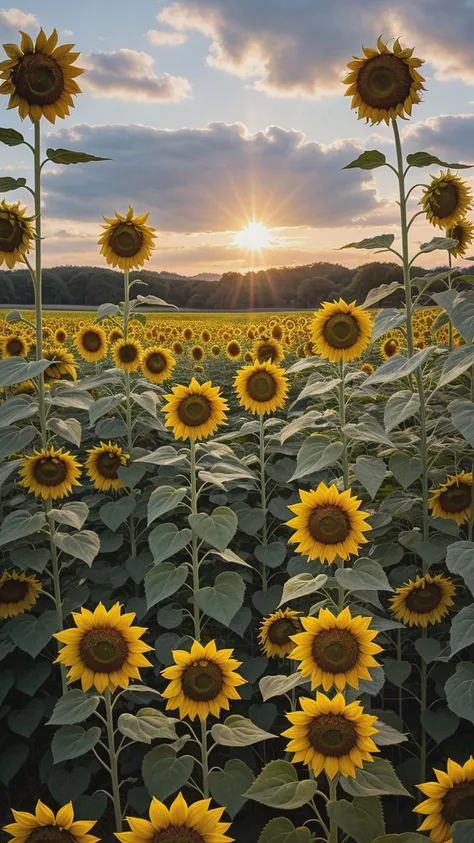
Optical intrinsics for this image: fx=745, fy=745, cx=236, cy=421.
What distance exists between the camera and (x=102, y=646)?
2557 millimetres

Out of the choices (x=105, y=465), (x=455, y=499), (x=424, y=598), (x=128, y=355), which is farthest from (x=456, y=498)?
(x=128, y=355)

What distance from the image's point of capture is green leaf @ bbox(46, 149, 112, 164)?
12.0 ft

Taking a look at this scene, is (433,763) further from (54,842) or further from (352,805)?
(54,842)

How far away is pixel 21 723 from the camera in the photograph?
12.8ft

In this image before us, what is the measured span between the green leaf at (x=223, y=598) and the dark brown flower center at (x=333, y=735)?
105 cm

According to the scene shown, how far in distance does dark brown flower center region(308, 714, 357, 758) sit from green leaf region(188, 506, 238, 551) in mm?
1102

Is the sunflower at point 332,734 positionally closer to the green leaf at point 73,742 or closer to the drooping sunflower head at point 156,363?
the green leaf at point 73,742

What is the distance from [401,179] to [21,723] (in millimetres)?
3387

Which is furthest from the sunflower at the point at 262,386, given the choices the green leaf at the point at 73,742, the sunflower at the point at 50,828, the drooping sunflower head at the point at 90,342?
the sunflower at the point at 50,828

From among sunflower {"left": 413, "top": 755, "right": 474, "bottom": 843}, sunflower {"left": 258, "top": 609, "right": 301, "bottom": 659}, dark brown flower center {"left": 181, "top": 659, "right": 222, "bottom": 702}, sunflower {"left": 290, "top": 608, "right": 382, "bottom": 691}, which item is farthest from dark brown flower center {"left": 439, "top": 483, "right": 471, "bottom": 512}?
sunflower {"left": 413, "top": 755, "right": 474, "bottom": 843}

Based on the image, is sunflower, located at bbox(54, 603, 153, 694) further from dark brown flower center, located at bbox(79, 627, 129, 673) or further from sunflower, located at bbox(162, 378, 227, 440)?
sunflower, located at bbox(162, 378, 227, 440)

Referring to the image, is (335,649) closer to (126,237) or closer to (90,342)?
(126,237)

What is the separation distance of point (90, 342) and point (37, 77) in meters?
3.21

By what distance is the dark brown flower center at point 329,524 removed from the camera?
287cm
